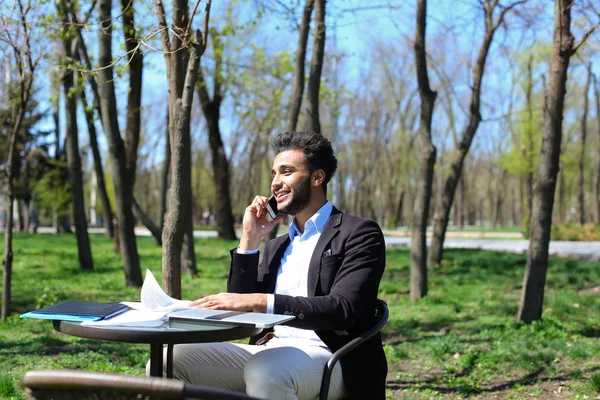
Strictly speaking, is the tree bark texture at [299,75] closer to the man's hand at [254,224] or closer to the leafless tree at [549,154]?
the leafless tree at [549,154]

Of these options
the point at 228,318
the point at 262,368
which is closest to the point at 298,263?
the point at 262,368

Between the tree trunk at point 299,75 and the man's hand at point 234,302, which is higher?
the tree trunk at point 299,75

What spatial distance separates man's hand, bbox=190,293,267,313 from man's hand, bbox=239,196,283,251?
0.66m

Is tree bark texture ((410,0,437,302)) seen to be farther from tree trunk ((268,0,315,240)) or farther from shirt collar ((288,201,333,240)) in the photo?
shirt collar ((288,201,333,240))

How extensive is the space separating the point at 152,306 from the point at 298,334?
815mm

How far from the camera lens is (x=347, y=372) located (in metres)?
2.88

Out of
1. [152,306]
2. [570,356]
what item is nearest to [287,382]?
[152,306]

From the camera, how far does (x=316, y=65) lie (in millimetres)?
9328

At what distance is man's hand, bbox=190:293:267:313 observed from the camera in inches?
103

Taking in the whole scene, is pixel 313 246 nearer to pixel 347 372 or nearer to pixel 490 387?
pixel 347 372

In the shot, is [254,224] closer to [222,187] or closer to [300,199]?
[300,199]

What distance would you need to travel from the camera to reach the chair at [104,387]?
1.54 meters

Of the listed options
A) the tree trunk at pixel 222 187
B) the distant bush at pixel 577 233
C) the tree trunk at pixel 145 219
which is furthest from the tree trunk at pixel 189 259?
the distant bush at pixel 577 233

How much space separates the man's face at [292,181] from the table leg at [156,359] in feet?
3.73
